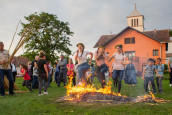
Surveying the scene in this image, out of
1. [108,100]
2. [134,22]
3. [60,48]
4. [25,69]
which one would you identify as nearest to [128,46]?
[60,48]

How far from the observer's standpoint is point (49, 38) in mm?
41000

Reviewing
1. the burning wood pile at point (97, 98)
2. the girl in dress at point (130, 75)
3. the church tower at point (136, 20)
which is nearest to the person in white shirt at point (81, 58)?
the burning wood pile at point (97, 98)

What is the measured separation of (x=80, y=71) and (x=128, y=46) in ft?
111

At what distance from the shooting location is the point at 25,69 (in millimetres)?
10180

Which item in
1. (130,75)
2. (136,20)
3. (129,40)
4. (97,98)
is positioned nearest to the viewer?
(97,98)

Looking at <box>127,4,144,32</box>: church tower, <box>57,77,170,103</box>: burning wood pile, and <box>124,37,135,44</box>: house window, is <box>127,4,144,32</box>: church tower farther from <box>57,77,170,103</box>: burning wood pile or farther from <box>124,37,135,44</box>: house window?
<box>57,77,170,103</box>: burning wood pile

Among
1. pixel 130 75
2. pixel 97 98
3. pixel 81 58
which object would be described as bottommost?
pixel 97 98

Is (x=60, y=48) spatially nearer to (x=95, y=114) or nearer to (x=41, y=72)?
(x=41, y=72)

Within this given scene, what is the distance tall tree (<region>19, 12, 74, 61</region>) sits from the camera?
40.3 metres

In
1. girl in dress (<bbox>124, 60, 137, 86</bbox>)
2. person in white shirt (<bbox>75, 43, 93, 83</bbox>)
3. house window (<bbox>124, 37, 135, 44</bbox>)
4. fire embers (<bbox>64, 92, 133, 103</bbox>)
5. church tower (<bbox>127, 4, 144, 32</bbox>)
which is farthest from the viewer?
church tower (<bbox>127, 4, 144, 32</bbox>)

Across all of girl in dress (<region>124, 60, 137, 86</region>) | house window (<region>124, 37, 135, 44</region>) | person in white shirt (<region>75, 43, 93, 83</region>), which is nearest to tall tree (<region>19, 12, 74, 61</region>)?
house window (<region>124, 37, 135, 44</region>)

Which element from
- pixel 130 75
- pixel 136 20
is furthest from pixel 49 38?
pixel 136 20

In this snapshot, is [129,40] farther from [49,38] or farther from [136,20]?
[136,20]

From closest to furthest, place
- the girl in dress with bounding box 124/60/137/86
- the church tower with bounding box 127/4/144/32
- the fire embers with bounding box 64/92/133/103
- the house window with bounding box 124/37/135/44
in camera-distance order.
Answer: the fire embers with bounding box 64/92/133/103 < the girl in dress with bounding box 124/60/137/86 < the house window with bounding box 124/37/135/44 < the church tower with bounding box 127/4/144/32
